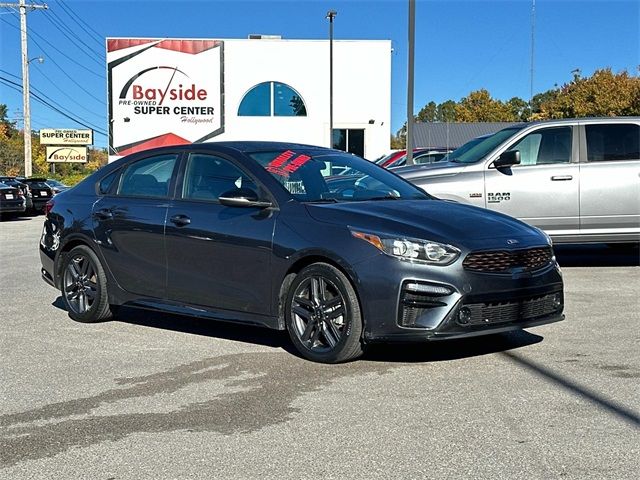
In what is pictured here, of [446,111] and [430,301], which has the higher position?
[446,111]

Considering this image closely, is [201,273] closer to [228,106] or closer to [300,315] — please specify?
[300,315]

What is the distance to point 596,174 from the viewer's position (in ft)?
33.1

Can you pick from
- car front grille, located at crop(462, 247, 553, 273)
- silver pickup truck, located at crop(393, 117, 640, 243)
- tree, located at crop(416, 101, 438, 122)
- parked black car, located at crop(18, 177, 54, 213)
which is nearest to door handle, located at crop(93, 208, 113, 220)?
car front grille, located at crop(462, 247, 553, 273)

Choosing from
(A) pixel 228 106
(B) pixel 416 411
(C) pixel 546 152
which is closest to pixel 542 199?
(C) pixel 546 152

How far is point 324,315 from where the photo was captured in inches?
224

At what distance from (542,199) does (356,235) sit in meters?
5.16

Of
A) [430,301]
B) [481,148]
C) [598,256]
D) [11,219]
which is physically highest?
[481,148]

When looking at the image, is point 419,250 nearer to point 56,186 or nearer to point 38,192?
point 38,192

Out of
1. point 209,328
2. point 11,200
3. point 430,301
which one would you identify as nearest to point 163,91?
point 11,200

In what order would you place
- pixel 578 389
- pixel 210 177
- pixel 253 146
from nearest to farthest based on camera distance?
pixel 578 389
pixel 210 177
pixel 253 146

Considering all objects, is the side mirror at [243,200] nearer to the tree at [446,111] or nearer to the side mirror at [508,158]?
the side mirror at [508,158]

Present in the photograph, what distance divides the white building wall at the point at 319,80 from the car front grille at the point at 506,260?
29.4 metres

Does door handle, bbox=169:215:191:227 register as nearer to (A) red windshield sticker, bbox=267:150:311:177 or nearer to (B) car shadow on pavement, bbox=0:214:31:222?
(A) red windshield sticker, bbox=267:150:311:177

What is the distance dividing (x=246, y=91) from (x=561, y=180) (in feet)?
87.5
